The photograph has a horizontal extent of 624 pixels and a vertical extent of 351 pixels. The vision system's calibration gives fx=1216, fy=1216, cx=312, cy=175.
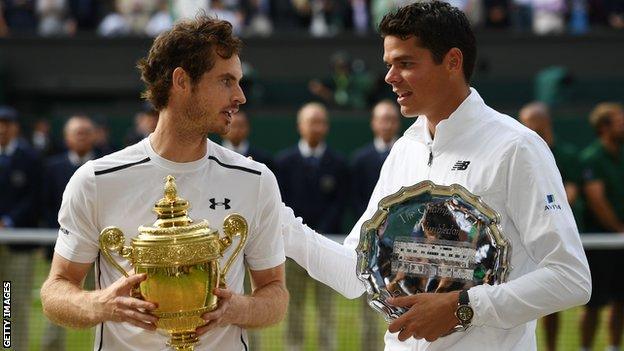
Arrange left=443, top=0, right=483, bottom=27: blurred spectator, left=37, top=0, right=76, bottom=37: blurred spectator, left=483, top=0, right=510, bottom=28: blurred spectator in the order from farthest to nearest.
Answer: left=37, top=0, right=76, bottom=37: blurred spectator, left=483, top=0, right=510, bottom=28: blurred spectator, left=443, top=0, right=483, bottom=27: blurred spectator

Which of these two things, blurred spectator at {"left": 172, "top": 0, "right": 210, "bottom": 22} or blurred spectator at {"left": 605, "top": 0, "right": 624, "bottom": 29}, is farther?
blurred spectator at {"left": 605, "top": 0, "right": 624, "bottom": 29}

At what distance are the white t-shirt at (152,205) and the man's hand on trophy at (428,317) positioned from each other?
17.1 inches

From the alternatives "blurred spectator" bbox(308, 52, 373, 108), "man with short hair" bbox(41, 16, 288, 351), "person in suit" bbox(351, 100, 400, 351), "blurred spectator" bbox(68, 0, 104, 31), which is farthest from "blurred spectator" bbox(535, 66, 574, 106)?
"man with short hair" bbox(41, 16, 288, 351)

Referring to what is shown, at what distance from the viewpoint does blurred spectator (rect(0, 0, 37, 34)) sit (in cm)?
1725

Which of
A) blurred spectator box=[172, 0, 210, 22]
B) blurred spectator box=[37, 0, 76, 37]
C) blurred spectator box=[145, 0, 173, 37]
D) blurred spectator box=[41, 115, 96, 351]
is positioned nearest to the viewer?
blurred spectator box=[41, 115, 96, 351]

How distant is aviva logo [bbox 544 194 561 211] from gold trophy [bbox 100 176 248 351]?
965 millimetres

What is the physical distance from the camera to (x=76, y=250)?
3.51 m

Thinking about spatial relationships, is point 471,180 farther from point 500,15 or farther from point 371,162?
point 500,15

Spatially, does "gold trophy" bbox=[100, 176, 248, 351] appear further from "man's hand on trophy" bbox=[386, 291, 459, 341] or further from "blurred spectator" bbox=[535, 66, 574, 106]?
"blurred spectator" bbox=[535, 66, 574, 106]

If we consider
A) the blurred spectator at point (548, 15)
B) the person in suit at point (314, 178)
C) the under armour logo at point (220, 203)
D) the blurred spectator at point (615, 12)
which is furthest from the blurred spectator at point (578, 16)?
the under armour logo at point (220, 203)

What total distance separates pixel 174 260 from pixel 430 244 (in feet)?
2.70

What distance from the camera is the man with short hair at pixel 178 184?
3494 mm

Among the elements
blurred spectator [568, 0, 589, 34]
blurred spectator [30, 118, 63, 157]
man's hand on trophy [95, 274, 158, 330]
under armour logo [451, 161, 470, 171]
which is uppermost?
under armour logo [451, 161, 470, 171]

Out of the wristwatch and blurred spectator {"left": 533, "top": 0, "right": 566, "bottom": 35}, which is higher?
the wristwatch
